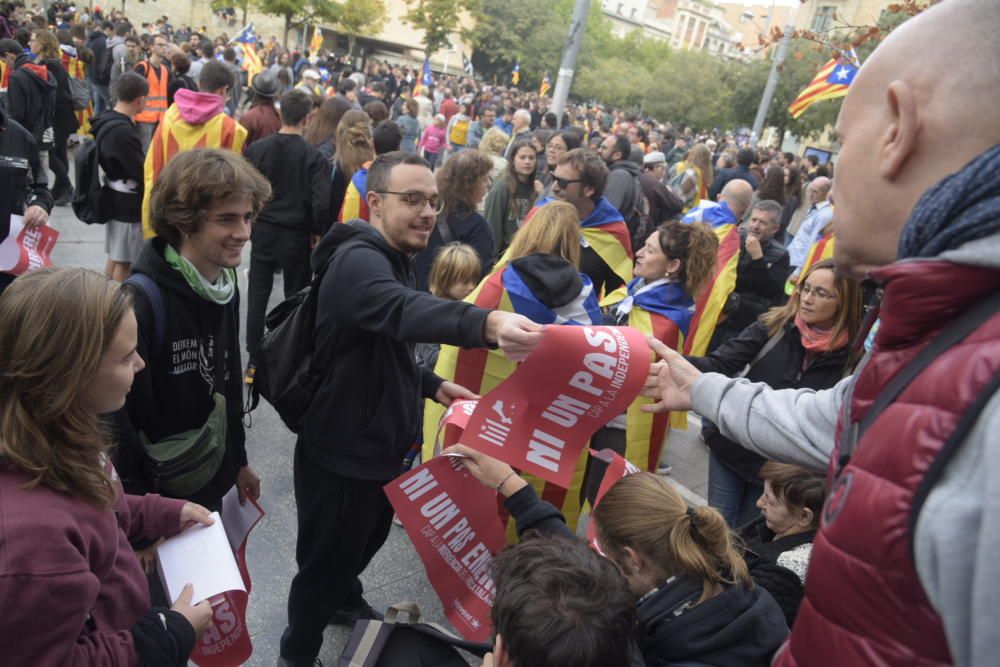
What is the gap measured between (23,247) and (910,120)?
4.47 meters

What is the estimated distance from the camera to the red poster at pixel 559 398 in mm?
2170

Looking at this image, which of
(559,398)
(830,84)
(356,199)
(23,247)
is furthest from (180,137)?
(830,84)

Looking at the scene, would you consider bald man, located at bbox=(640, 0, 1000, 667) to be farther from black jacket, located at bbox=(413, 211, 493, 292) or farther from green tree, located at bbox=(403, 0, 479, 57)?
green tree, located at bbox=(403, 0, 479, 57)

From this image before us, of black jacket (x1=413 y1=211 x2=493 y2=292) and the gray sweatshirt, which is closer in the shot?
the gray sweatshirt

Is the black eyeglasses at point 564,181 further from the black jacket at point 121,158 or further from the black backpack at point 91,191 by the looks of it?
the black backpack at point 91,191

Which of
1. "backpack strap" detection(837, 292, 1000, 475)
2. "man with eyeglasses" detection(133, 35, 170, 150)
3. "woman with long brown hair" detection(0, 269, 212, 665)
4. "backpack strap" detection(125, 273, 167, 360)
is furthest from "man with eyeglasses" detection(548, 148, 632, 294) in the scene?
"man with eyeglasses" detection(133, 35, 170, 150)

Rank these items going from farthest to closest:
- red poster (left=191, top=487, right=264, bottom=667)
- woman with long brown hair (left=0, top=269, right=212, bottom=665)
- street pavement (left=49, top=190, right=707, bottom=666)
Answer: street pavement (left=49, top=190, right=707, bottom=666), red poster (left=191, top=487, right=264, bottom=667), woman with long brown hair (left=0, top=269, right=212, bottom=665)

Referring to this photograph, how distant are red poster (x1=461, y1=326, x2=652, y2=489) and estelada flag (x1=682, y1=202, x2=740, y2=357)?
2695 millimetres

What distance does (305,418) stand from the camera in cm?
254

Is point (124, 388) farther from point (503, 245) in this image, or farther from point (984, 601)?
point (503, 245)

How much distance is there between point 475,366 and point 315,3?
1609 inches

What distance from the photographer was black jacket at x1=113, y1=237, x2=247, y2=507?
2201mm

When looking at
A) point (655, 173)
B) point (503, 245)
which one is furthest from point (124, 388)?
point (655, 173)

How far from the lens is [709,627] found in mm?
1710
